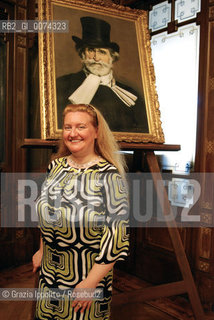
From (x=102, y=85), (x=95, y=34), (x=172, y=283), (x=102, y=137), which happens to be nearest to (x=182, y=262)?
(x=172, y=283)

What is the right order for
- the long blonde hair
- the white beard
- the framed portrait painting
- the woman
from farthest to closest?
the white beard → the framed portrait painting → the long blonde hair → the woman

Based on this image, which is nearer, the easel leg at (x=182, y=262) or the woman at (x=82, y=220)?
the woman at (x=82, y=220)

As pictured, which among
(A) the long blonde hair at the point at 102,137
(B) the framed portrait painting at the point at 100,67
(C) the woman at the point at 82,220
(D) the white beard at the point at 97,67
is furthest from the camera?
(D) the white beard at the point at 97,67

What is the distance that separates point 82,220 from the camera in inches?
58.1

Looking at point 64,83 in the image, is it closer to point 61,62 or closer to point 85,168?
point 61,62

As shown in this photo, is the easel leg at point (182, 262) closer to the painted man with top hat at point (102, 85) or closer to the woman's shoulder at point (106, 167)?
the painted man with top hat at point (102, 85)

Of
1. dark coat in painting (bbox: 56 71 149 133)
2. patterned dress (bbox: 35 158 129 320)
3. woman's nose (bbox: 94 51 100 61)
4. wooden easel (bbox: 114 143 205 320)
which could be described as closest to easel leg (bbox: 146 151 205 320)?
wooden easel (bbox: 114 143 205 320)

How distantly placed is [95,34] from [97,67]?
9.9 inches

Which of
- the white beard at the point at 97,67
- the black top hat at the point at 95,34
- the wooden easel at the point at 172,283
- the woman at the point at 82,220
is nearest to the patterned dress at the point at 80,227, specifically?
the woman at the point at 82,220

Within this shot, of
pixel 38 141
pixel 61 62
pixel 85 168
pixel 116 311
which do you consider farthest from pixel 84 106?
pixel 116 311

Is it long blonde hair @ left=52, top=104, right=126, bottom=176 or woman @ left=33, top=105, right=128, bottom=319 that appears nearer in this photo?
woman @ left=33, top=105, right=128, bottom=319

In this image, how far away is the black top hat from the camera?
2.20 meters

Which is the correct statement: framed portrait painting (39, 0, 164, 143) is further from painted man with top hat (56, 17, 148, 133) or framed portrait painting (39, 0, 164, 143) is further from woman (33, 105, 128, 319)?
woman (33, 105, 128, 319)

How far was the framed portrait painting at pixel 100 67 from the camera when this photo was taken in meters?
2.04
